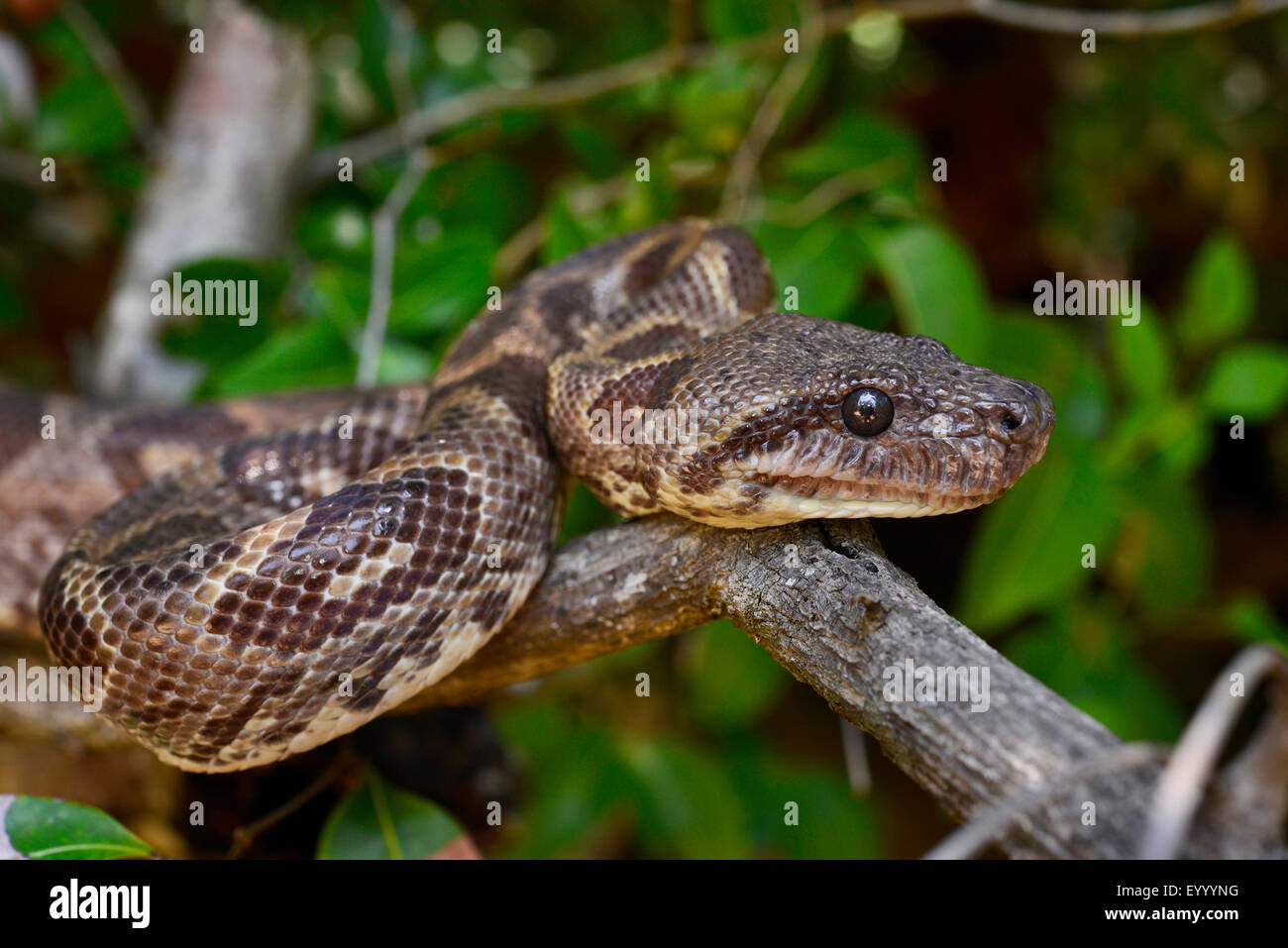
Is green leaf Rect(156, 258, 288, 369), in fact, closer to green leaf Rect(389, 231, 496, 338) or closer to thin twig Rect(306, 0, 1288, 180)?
green leaf Rect(389, 231, 496, 338)

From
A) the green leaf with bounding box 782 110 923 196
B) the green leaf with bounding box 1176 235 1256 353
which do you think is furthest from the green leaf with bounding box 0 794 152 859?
the green leaf with bounding box 1176 235 1256 353

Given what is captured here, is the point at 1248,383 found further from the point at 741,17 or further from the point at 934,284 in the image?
the point at 741,17

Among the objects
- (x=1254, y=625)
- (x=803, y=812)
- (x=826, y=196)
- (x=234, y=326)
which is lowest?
(x=803, y=812)

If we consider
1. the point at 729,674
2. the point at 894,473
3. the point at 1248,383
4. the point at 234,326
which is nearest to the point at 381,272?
the point at 234,326

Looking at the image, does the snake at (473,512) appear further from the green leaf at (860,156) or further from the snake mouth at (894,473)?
the green leaf at (860,156)

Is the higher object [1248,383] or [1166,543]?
[1248,383]

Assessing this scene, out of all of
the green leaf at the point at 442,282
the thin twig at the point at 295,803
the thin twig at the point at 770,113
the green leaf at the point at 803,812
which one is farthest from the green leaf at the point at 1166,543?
the thin twig at the point at 295,803
